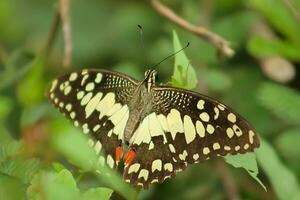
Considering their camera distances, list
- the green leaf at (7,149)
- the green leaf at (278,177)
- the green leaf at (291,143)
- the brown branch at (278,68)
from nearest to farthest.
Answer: the green leaf at (7,149)
the green leaf at (278,177)
the green leaf at (291,143)
the brown branch at (278,68)

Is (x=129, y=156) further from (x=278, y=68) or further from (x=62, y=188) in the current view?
(x=278, y=68)

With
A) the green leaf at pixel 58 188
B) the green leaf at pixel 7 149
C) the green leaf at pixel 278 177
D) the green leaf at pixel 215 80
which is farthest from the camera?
the green leaf at pixel 215 80

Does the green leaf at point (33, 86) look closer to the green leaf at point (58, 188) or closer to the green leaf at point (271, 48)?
the green leaf at point (271, 48)

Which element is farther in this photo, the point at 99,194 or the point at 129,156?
the point at 129,156

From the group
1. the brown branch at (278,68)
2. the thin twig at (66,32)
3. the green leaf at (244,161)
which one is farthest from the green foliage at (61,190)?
the brown branch at (278,68)

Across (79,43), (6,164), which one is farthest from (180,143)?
(79,43)

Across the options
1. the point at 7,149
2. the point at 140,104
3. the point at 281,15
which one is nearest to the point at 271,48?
the point at 281,15
